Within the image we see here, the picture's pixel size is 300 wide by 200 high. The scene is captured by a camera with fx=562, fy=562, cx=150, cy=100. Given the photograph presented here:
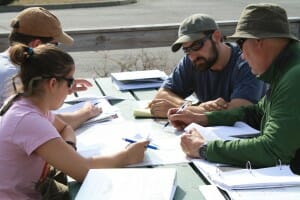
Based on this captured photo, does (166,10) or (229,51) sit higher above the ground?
(229,51)

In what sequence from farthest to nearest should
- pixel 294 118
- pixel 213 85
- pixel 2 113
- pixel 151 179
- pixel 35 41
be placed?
pixel 213 85, pixel 35 41, pixel 2 113, pixel 294 118, pixel 151 179

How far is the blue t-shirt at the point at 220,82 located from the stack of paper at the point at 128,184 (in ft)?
4.23

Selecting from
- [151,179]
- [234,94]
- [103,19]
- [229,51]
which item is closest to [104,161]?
[151,179]

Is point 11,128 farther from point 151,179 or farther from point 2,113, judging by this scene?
point 151,179

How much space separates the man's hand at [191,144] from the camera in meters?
2.32

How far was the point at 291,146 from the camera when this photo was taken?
2.14 metres

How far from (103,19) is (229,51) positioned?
1187 centimetres

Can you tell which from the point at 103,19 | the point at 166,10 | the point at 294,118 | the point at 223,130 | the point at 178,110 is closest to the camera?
the point at 294,118

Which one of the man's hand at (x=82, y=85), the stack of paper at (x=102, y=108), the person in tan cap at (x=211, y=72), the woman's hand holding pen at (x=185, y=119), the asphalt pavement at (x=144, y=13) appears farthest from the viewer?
the asphalt pavement at (x=144, y=13)

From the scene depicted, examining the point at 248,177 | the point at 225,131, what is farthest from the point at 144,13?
the point at 248,177

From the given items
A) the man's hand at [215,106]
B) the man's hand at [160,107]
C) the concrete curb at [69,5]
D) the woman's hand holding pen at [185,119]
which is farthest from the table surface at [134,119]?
the concrete curb at [69,5]

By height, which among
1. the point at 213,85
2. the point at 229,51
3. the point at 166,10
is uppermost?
the point at 229,51

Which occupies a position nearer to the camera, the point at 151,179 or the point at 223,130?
the point at 151,179

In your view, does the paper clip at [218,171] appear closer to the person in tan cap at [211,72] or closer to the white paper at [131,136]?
the white paper at [131,136]
